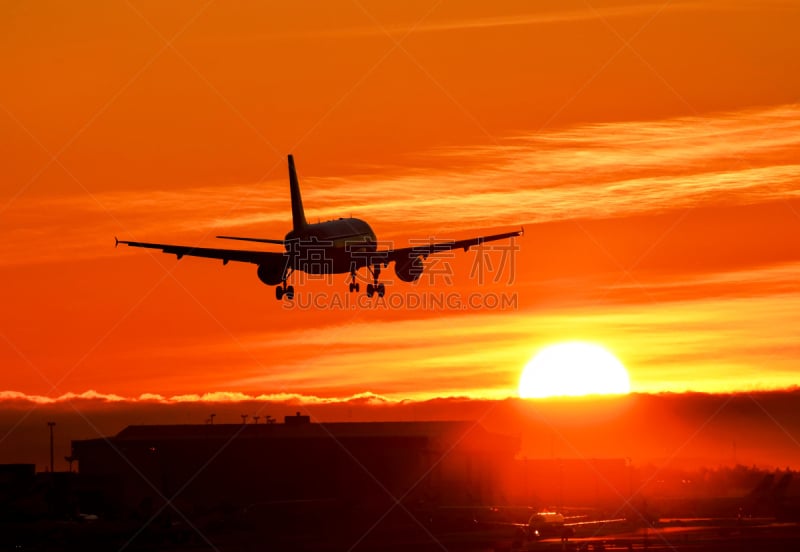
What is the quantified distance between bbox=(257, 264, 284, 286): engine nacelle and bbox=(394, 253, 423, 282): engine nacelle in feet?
38.8

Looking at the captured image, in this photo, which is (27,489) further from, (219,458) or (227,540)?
(219,458)

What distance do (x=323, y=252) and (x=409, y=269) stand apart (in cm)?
1169

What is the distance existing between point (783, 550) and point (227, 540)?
1830 inches

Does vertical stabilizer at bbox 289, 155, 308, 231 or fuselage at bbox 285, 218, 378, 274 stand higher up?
vertical stabilizer at bbox 289, 155, 308, 231

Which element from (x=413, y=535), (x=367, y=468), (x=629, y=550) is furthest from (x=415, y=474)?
(x=629, y=550)

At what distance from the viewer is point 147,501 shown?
13025 cm

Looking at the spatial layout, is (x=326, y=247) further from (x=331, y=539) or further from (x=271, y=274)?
(x=331, y=539)

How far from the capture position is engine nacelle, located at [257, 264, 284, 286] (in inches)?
4220

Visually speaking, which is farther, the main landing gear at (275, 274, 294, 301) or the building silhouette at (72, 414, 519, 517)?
the building silhouette at (72, 414, 519, 517)

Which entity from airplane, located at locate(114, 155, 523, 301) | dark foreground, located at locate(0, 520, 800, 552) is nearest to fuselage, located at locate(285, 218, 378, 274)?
airplane, located at locate(114, 155, 523, 301)

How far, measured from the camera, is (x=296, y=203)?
11169cm

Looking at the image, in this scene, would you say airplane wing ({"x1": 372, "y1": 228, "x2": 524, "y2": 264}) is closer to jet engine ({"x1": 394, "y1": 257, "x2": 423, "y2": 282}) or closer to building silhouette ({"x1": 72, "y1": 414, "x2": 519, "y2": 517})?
jet engine ({"x1": 394, "y1": 257, "x2": 423, "y2": 282})

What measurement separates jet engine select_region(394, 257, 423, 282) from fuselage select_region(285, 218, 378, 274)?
4837 mm

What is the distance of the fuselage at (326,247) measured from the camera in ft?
344
